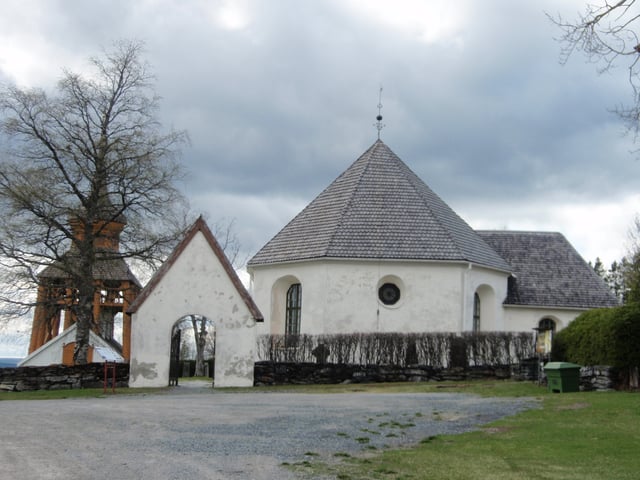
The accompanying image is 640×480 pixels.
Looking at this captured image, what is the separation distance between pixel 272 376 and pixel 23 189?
11.1m

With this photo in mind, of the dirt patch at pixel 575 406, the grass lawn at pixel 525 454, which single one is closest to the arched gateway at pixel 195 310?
the dirt patch at pixel 575 406

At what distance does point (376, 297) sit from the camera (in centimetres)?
3072

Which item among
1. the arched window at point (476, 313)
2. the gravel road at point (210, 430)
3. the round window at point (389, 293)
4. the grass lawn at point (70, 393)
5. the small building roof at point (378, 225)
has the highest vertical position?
the small building roof at point (378, 225)

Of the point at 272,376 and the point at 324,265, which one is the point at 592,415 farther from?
the point at 324,265

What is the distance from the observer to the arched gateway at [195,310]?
82.8 feet

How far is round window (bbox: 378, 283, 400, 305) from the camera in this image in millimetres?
31359

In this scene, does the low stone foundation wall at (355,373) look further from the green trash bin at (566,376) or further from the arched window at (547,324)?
the arched window at (547,324)

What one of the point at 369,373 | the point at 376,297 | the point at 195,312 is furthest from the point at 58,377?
the point at 376,297

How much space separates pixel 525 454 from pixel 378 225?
21625 millimetres

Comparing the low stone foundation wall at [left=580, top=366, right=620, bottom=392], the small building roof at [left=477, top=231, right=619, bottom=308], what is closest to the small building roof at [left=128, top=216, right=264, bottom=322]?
the low stone foundation wall at [left=580, top=366, right=620, bottom=392]

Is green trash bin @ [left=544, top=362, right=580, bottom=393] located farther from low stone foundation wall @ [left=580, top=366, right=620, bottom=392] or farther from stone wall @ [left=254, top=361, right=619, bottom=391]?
stone wall @ [left=254, top=361, right=619, bottom=391]

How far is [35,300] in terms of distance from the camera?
92.6 ft

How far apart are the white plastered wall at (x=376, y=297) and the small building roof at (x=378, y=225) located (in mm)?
553

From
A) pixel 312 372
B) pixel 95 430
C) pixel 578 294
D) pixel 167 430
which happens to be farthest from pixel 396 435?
pixel 578 294
